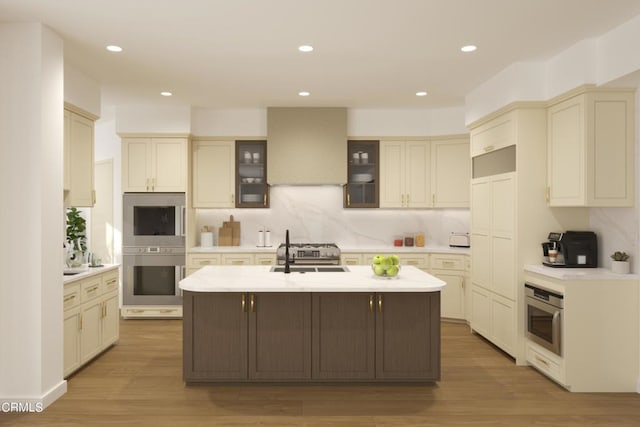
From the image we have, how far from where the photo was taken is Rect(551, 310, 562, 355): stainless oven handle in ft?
12.5

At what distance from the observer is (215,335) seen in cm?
373

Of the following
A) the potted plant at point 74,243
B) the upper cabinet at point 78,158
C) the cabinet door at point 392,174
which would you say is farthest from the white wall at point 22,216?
the cabinet door at point 392,174

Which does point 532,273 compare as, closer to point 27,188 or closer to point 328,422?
point 328,422

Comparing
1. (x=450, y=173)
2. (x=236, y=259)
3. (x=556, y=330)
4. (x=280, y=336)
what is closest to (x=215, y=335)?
(x=280, y=336)

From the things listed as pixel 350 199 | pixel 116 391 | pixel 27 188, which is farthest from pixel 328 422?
pixel 350 199

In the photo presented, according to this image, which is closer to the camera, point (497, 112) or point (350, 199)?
point (497, 112)

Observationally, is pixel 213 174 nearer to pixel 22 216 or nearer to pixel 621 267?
pixel 22 216

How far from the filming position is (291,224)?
22.0 feet

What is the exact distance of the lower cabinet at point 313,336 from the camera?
372cm

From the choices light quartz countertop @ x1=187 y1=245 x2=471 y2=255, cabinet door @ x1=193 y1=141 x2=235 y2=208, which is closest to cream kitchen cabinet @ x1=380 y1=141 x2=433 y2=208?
light quartz countertop @ x1=187 y1=245 x2=471 y2=255

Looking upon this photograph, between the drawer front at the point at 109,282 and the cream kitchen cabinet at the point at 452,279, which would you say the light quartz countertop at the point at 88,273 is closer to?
the drawer front at the point at 109,282

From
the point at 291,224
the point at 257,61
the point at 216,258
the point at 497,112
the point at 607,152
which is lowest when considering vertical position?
the point at 216,258

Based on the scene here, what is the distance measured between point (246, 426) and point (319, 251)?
122 inches

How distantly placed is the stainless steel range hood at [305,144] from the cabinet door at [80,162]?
226cm
